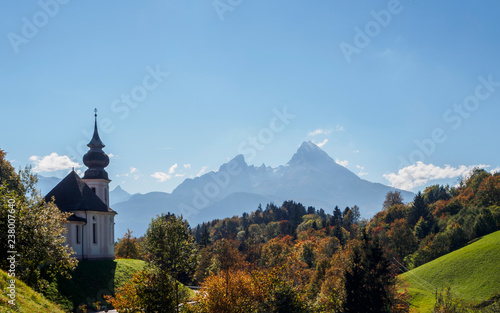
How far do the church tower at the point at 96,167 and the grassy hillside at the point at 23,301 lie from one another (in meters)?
48.4

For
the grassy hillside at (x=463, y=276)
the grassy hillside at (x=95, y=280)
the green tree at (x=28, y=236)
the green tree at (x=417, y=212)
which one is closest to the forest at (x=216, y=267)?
the green tree at (x=28, y=236)

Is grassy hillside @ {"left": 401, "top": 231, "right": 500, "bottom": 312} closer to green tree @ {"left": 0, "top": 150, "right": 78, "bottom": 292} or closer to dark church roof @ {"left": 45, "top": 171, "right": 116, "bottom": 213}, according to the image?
dark church roof @ {"left": 45, "top": 171, "right": 116, "bottom": 213}

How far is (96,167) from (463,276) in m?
62.8

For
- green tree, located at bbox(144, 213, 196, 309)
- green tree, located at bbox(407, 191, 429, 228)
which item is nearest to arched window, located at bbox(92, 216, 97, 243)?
green tree, located at bbox(144, 213, 196, 309)

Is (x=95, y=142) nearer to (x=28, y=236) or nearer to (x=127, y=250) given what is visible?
(x=127, y=250)

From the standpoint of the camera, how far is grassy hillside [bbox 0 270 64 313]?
716 inches

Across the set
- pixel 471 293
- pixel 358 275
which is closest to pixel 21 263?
pixel 358 275

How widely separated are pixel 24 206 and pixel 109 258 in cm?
→ 3691

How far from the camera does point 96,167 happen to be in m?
69.8

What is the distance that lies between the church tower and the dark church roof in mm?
8428

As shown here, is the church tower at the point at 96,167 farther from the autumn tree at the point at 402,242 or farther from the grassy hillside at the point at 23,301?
the autumn tree at the point at 402,242

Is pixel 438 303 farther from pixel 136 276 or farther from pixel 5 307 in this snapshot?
pixel 5 307

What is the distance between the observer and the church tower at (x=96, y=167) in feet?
224

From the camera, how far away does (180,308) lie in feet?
110
